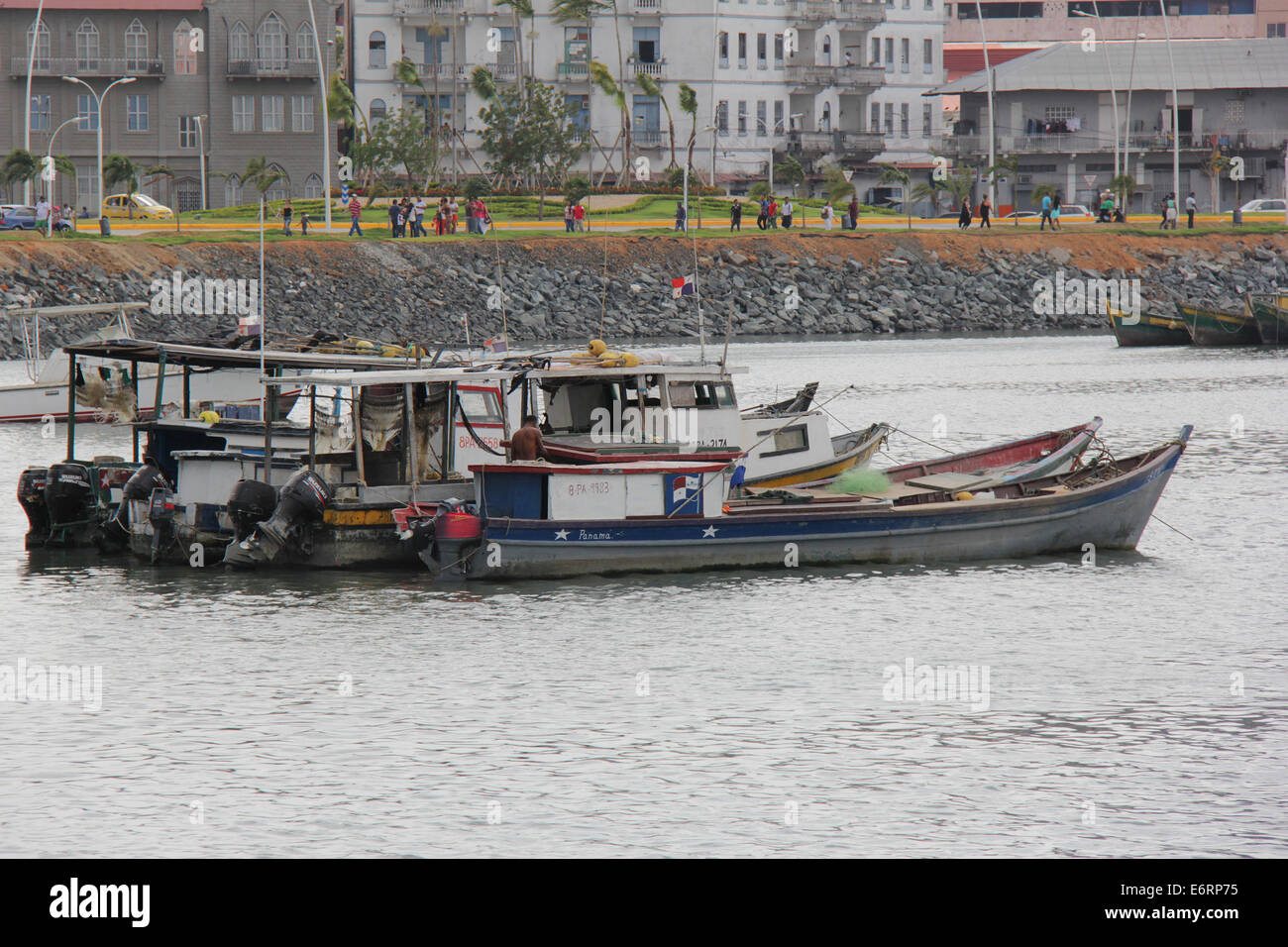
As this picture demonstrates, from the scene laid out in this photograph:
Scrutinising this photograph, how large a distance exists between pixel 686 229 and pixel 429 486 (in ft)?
215

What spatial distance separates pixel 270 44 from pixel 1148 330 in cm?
5508

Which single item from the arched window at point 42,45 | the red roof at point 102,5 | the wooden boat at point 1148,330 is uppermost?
the red roof at point 102,5

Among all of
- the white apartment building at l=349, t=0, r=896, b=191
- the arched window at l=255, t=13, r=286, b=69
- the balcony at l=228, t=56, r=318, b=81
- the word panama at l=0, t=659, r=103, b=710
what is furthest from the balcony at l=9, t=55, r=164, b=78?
the word panama at l=0, t=659, r=103, b=710

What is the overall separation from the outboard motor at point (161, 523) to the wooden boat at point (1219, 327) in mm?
59417

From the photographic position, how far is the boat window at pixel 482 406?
29016mm

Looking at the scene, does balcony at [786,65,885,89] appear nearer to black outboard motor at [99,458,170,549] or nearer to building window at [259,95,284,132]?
building window at [259,95,284,132]

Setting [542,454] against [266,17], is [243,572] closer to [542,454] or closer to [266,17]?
[542,454]

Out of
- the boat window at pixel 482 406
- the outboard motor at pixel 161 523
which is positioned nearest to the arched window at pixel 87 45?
the outboard motor at pixel 161 523

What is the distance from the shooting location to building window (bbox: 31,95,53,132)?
337ft

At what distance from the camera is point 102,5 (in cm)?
10275

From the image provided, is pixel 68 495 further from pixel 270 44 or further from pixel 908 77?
pixel 908 77

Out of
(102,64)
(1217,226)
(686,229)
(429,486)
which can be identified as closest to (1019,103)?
(1217,226)

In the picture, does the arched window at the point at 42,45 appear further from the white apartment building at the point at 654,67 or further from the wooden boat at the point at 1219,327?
the wooden boat at the point at 1219,327
